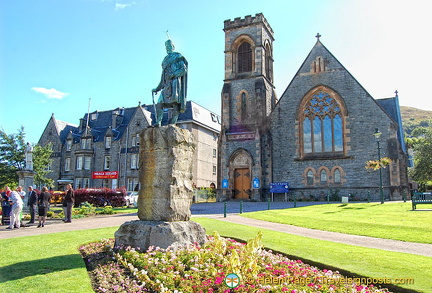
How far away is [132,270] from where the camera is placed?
645cm

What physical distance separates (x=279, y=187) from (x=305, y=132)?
18.6 feet

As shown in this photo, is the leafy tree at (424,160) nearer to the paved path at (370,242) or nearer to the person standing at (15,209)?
the paved path at (370,242)

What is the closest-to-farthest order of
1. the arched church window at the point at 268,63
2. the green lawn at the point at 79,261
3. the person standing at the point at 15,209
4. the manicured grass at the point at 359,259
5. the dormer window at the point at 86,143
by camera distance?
the green lawn at the point at 79,261 < the manicured grass at the point at 359,259 < the person standing at the point at 15,209 < the arched church window at the point at 268,63 < the dormer window at the point at 86,143

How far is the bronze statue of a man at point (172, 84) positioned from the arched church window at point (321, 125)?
72.3 feet

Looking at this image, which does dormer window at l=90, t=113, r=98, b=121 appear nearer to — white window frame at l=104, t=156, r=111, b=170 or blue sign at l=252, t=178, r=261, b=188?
white window frame at l=104, t=156, r=111, b=170

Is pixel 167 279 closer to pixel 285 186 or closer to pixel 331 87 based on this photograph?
pixel 285 186

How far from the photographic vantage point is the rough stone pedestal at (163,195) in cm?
779

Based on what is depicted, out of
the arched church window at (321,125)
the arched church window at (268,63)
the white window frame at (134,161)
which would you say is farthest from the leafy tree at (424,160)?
the white window frame at (134,161)

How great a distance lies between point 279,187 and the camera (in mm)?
28625

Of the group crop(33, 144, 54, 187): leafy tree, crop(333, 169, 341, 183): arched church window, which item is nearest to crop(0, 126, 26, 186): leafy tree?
crop(33, 144, 54, 187): leafy tree

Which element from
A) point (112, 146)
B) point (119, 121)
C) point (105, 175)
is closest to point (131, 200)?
point (105, 175)

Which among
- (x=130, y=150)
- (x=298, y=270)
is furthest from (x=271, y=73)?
(x=298, y=270)

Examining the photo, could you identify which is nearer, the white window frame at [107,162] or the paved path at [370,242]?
the paved path at [370,242]

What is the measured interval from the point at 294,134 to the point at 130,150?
23.8 m
